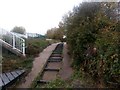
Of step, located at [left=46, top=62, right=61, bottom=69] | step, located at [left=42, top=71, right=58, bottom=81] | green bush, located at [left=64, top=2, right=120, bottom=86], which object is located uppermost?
green bush, located at [left=64, top=2, right=120, bottom=86]

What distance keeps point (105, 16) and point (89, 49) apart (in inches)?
72.1

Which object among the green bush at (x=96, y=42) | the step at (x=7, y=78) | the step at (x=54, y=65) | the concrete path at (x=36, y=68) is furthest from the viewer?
the step at (x=54, y=65)

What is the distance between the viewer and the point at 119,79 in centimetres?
673

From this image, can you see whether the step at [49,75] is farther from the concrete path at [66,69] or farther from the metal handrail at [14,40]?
the metal handrail at [14,40]

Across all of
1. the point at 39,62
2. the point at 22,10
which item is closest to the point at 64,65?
the point at 39,62

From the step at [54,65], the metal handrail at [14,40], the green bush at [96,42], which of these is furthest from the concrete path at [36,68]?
the green bush at [96,42]

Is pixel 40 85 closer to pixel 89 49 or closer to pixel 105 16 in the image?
pixel 89 49

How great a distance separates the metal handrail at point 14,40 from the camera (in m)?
12.9

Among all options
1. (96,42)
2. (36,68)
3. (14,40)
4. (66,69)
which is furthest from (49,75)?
(14,40)

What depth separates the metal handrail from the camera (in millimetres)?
12891

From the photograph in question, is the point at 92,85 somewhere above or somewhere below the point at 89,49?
below

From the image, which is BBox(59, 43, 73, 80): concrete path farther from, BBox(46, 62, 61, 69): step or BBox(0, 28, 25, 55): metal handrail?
BBox(0, 28, 25, 55): metal handrail

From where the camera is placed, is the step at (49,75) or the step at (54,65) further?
the step at (54,65)

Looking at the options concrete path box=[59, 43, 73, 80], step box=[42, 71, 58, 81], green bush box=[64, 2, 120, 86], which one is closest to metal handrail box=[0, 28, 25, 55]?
concrete path box=[59, 43, 73, 80]
